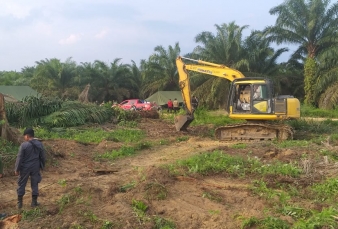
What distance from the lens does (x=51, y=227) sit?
5945mm

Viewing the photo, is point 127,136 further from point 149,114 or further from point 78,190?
point 78,190

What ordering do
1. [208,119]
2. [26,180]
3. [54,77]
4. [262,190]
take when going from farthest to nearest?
1. [54,77]
2. [208,119]
3. [262,190]
4. [26,180]

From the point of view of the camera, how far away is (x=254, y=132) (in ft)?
50.5

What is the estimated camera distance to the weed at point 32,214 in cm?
642

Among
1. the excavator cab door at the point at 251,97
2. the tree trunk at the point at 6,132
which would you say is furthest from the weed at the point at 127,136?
the tree trunk at the point at 6,132

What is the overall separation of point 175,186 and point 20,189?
2806 mm

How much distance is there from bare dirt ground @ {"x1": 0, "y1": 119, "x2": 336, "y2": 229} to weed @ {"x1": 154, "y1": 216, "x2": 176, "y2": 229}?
75 millimetres

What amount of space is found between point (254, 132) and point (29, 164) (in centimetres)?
998

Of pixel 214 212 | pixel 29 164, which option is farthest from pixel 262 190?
pixel 29 164

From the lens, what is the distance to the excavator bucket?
16.8 m

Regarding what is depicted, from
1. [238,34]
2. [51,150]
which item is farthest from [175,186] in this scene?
[238,34]

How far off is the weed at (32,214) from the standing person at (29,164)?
328mm

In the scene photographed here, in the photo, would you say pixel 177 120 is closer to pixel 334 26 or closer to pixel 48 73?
pixel 334 26

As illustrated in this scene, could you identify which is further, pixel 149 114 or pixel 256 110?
pixel 149 114
